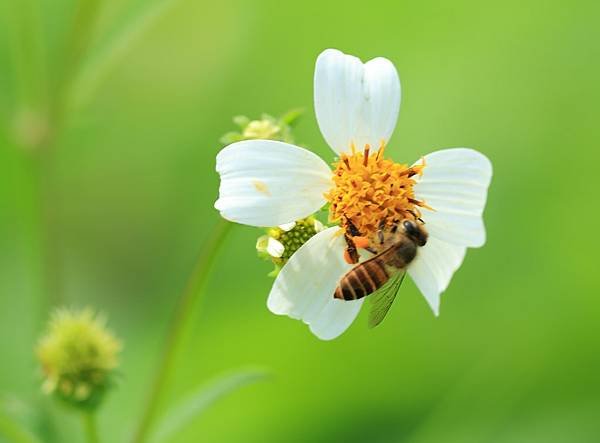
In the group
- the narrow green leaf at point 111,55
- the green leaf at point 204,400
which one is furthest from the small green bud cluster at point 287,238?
the narrow green leaf at point 111,55

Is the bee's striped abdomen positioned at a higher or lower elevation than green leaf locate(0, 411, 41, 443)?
lower

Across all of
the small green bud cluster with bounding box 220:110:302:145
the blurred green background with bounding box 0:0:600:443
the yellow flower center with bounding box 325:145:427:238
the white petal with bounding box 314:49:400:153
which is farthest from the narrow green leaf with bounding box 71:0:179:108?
the yellow flower center with bounding box 325:145:427:238

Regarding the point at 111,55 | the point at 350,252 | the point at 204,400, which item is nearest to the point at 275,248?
the point at 350,252

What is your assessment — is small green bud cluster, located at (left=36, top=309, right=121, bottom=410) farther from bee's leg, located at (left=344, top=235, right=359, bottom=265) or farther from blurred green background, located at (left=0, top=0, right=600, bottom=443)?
bee's leg, located at (left=344, top=235, right=359, bottom=265)

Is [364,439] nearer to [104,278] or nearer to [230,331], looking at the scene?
[230,331]

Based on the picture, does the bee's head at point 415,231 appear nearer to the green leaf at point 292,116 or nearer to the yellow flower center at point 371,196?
the yellow flower center at point 371,196
